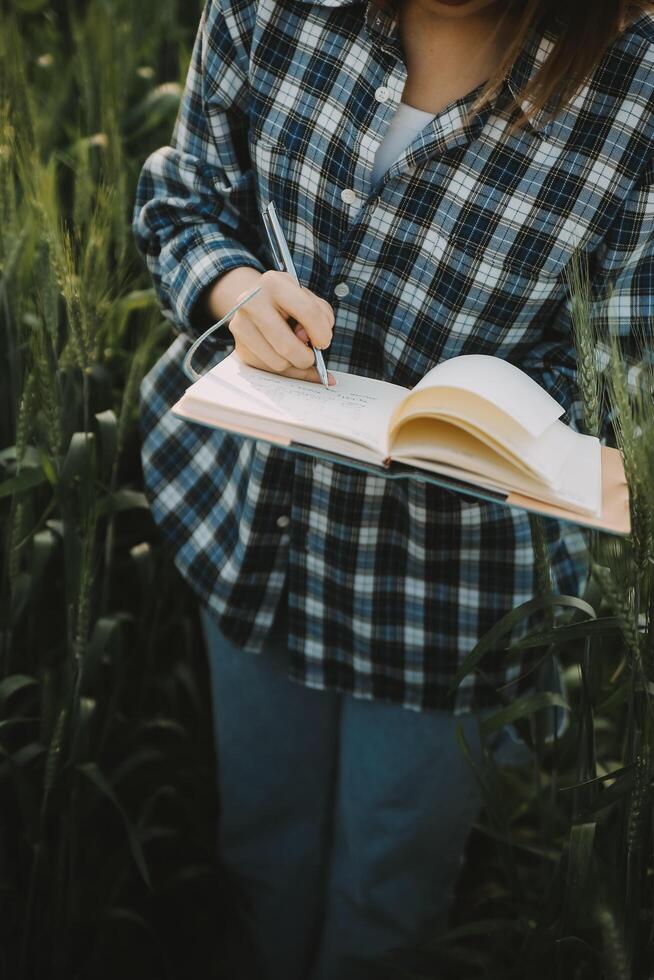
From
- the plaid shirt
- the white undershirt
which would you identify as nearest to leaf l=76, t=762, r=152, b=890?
the plaid shirt

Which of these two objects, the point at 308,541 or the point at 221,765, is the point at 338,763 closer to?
the point at 221,765

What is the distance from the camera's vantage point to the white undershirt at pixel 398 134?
107 centimetres

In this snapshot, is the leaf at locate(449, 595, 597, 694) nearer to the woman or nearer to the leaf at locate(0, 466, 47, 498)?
the woman

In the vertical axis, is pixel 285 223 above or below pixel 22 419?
above

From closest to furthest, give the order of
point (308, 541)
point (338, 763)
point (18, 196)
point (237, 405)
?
1. point (237, 405)
2. point (308, 541)
3. point (338, 763)
4. point (18, 196)

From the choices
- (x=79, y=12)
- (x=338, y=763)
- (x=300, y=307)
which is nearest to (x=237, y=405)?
(x=300, y=307)

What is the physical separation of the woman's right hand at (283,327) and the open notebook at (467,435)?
79mm

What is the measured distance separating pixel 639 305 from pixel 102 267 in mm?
693

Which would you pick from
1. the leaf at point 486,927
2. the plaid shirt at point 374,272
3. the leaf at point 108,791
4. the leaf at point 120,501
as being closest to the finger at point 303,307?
the plaid shirt at point 374,272

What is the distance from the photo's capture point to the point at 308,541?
126 cm

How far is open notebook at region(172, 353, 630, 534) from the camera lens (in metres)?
0.83

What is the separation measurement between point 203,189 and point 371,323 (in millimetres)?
313

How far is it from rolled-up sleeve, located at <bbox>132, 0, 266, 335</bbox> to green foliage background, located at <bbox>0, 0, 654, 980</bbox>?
0.09 meters

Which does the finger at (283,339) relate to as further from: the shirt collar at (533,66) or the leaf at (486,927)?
the leaf at (486,927)
